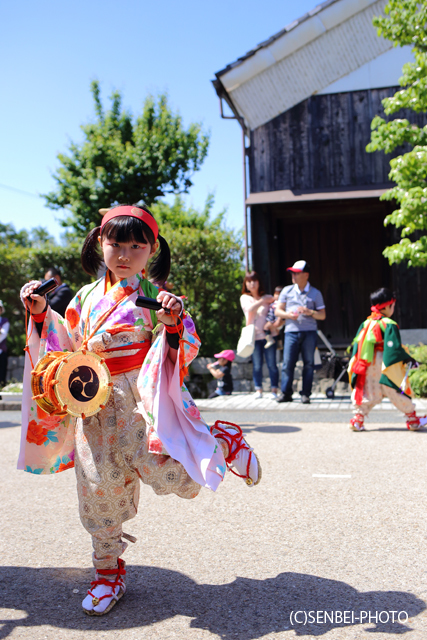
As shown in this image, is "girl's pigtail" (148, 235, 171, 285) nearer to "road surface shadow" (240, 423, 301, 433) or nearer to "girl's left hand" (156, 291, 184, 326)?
"girl's left hand" (156, 291, 184, 326)

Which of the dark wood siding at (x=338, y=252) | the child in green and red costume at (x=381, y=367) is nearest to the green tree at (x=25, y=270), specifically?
the dark wood siding at (x=338, y=252)

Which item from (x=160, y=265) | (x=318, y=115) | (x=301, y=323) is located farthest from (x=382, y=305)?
(x=318, y=115)

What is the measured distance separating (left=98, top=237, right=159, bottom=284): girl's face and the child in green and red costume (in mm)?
4230

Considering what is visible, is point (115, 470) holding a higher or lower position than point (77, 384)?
lower

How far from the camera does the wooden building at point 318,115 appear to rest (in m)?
11.3

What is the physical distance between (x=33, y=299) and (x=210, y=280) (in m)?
9.11

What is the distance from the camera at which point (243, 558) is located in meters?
2.99

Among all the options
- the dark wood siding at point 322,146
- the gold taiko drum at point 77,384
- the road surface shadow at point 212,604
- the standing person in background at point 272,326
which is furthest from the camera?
the dark wood siding at point 322,146

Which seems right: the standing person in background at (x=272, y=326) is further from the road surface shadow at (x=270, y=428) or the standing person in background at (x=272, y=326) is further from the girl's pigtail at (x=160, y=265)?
the girl's pigtail at (x=160, y=265)

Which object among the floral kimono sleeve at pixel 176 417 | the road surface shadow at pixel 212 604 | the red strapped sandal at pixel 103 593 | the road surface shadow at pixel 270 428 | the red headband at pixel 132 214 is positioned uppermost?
the red headband at pixel 132 214

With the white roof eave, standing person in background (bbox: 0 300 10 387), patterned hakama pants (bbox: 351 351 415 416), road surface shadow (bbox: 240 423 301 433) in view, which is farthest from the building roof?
road surface shadow (bbox: 240 423 301 433)

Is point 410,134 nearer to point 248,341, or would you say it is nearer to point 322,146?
point 322,146

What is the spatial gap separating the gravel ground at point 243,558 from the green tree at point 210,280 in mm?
6790

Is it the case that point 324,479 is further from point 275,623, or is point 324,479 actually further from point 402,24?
point 402,24
